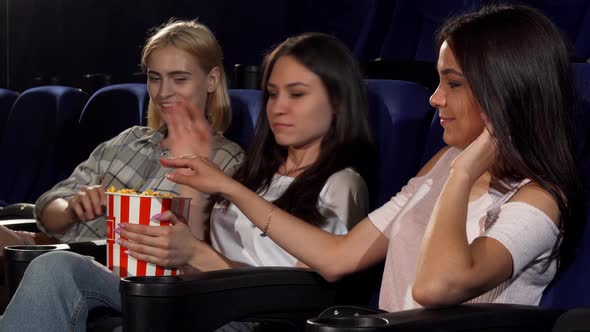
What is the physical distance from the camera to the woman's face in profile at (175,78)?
181 centimetres

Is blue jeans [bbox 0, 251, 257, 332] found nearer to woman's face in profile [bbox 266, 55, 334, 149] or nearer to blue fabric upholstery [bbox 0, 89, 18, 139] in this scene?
woman's face in profile [bbox 266, 55, 334, 149]

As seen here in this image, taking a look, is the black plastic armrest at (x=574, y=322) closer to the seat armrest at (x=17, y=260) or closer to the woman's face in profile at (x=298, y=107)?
the woman's face in profile at (x=298, y=107)

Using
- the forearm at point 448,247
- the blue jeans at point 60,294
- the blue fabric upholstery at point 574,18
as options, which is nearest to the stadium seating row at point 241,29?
the blue fabric upholstery at point 574,18

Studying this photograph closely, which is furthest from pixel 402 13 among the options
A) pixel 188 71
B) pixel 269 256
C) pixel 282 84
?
pixel 269 256

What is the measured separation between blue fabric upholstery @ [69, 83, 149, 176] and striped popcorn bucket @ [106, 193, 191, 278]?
2.63 ft

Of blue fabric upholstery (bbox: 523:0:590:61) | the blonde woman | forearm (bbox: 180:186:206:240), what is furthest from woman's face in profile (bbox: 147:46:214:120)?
blue fabric upholstery (bbox: 523:0:590:61)

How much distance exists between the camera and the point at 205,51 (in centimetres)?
185

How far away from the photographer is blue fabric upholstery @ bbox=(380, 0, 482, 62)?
236 cm

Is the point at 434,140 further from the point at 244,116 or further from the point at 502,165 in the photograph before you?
the point at 244,116

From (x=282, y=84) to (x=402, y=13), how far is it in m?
0.99

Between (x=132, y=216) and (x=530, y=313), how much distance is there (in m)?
0.52

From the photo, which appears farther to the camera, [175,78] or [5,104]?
[5,104]

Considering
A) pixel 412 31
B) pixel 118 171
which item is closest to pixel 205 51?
pixel 118 171

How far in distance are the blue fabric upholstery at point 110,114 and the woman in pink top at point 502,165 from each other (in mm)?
1089
